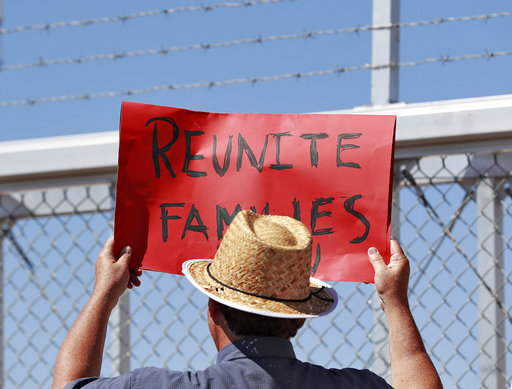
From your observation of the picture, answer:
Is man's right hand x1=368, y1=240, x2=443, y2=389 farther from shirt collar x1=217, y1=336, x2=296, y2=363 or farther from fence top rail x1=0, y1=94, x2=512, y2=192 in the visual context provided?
fence top rail x1=0, y1=94, x2=512, y2=192

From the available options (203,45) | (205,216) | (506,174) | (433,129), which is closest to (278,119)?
(205,216)

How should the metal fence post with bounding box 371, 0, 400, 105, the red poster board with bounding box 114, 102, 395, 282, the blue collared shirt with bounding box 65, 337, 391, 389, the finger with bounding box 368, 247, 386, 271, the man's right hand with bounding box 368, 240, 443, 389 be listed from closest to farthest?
the blue collared shirt with bounding box 65, 337, 391, 389 < the man's right hand with bounding box 368, 240, 443, 389 < the finger with bounding box 368, 247, 386, 271 < the red poster board with bounding box 114, 102, 395, 282 < the metal fence post with bounding box 371, 0, 400, 105

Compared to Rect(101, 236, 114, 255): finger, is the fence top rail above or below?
above

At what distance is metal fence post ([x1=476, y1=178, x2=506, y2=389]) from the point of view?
235 cm

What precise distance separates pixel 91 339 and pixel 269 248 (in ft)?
1.49

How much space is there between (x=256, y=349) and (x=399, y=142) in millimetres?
990

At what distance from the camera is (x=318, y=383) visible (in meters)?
1.62

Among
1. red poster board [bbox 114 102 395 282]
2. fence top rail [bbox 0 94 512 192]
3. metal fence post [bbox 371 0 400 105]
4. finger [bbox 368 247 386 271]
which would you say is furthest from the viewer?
metal fence post [bbox 371 0 400 105]

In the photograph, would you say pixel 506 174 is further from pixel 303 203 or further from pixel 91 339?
pixel 91 339

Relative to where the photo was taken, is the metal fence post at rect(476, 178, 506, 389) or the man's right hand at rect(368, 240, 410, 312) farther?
the metal fence post at rect(476, 178, 506, 389)

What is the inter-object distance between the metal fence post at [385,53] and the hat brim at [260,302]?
93 cm

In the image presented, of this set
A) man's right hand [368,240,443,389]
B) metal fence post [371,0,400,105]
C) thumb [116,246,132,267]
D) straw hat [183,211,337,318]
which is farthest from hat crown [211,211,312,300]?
metal fence post [371,0,400,105]

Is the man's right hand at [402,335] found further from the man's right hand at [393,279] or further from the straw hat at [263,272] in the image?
the straw hat at [263,272]

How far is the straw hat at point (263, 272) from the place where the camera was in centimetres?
160
